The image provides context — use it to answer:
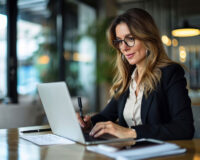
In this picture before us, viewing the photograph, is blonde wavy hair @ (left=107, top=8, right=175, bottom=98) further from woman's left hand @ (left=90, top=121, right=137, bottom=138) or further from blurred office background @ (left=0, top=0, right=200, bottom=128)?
blurred office background @ (left=0, top=0, right=200, bottom=128)

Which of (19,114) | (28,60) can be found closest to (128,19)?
(19,114)

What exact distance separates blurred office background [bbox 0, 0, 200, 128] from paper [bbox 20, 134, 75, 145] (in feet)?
8.30

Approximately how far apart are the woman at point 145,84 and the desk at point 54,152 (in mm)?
180

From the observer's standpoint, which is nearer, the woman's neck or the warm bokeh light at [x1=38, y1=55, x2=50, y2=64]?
the woman's neck

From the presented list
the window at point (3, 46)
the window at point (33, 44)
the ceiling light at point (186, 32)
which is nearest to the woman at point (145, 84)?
the window at point (3, 46)

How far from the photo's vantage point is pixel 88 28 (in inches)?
270

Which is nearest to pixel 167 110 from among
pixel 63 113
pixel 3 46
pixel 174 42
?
pixel 63 113

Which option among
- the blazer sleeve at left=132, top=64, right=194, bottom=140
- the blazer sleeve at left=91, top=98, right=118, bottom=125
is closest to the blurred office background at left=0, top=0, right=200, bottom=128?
the blazer sleeve at left=91, top=98, right=118, bottom=125

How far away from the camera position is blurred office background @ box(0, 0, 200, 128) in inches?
191

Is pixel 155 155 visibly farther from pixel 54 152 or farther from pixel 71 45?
pixel 71 45

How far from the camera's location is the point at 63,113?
139 cm

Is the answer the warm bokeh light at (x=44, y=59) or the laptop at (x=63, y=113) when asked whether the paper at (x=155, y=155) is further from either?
Answer: the warm bokeh light at (x=44, y=59)

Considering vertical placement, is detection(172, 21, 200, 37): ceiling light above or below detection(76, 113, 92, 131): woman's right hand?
above

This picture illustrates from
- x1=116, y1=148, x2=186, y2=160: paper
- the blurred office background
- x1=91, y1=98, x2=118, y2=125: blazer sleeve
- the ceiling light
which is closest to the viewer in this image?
x1=116, y1=148, x2=186, y2=160: paper
